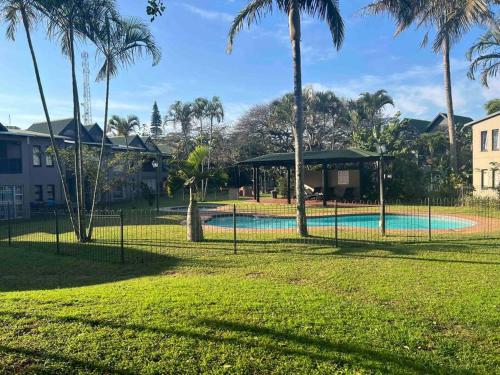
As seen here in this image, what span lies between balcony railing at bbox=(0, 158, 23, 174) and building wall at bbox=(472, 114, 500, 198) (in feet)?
94.9

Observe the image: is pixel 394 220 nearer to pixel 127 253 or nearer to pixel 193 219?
pixel 193 219

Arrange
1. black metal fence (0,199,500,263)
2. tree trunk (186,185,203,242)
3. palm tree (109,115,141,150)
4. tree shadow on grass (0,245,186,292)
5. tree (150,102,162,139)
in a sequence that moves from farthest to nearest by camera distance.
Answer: tree (150,102,162,139), palm tree (109,115,141,150), tree trunk (186,185,203,242), black metal fence (0,199,500,263), tree shadow on grass (0,245,186,292)

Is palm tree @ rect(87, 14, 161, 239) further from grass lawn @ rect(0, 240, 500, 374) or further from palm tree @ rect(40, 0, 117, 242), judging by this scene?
grass lawn @ rect(0, 240, 500, 374)

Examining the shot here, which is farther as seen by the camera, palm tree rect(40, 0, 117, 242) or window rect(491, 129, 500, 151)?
window rect(491, 129, 500, 151)

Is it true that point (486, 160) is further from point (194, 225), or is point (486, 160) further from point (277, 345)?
point (277, 345)

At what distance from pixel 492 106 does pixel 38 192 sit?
4475cm

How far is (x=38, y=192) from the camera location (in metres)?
27.7

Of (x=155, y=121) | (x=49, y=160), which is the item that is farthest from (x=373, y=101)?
(x=155, y=121)

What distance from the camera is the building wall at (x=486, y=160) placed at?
997 inches

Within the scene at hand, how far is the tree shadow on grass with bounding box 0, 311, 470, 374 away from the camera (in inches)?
157

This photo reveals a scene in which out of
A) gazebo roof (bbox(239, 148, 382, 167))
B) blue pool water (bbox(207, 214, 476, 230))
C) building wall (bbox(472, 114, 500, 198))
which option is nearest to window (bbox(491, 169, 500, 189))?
building wall (bbox(472, 114, 500, 198))

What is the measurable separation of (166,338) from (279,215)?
1692 cm

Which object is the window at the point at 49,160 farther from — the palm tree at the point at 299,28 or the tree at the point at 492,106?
the tree at the point at 492,106

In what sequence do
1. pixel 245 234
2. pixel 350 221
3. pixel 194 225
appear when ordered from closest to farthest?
pixel 194 225
pixel 245 234
pixel 350 221
